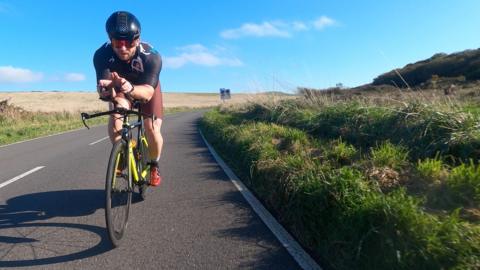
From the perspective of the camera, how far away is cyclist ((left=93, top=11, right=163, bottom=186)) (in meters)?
4.20

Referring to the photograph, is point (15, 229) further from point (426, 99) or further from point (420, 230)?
point (426, 99)

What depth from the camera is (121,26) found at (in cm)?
448

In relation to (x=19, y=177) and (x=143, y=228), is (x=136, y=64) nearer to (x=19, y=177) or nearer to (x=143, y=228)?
(x=143, y=228)

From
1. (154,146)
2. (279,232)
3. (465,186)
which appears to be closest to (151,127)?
(154,146)

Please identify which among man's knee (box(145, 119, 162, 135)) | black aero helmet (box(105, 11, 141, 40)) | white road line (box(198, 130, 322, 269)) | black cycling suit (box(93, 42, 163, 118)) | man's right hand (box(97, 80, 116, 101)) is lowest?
white road line (box(198, 130, 322, 269))

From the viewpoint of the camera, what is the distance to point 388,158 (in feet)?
18.1

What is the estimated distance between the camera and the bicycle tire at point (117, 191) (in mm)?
3988

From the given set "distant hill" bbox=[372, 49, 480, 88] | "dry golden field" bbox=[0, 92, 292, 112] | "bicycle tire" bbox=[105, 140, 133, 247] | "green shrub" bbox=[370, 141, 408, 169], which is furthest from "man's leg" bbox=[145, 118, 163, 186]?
"dry golden field" bbox=[0, 92, 292, 112]

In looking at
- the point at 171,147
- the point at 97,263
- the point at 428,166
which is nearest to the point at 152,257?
the point at 97,263

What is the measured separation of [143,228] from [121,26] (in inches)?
83.0

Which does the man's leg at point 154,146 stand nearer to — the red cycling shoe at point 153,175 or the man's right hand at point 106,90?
the red cycling shoe at point 153,175

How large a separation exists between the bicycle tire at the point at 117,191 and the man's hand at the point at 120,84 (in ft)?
1.80

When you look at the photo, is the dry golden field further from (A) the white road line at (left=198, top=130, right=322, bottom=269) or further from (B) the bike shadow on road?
(B) the bike shadow on road

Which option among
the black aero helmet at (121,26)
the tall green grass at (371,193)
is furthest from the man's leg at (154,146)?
the tall green grass at (371,193)
